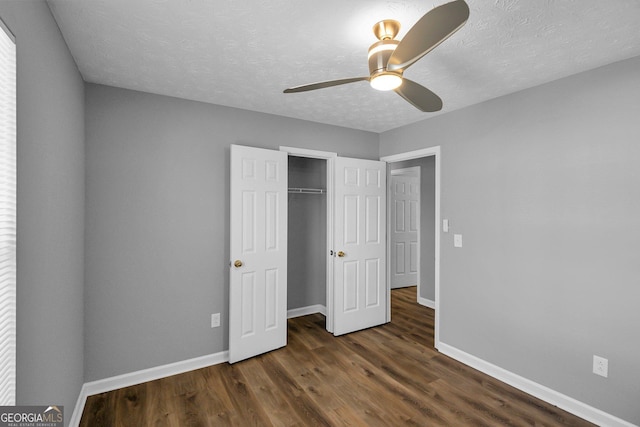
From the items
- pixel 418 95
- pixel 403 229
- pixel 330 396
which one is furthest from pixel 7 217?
pixel 403 229

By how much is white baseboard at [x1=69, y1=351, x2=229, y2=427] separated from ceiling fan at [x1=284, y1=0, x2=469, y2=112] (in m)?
2.56

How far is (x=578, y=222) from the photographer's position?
2244 mm

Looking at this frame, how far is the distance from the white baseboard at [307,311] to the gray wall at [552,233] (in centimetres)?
170

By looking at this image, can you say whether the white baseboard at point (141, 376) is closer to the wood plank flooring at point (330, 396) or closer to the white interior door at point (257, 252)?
the wood plank flooring at point (330, 396)

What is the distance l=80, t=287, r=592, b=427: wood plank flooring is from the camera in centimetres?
213

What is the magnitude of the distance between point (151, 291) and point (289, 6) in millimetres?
2433

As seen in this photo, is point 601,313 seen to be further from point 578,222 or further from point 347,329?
point 347,329

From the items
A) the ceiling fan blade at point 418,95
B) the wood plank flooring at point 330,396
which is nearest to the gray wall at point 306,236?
the wood plank flooring at point 330,396

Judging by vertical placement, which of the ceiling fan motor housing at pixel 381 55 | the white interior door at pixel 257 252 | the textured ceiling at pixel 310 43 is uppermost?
the textured ceiling at pixel 310 43

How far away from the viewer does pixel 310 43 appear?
6.09 ft

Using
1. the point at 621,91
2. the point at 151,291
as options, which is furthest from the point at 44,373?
the point at 621,91

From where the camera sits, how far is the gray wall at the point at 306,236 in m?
4.20

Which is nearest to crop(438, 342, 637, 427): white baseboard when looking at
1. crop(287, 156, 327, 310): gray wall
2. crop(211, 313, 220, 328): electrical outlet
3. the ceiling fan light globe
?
crop(287, 156, 327, 310): gray wall

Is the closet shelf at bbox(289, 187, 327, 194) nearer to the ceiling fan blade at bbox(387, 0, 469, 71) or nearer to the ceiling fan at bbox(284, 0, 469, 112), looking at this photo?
the ceiling fan at bbox(284, 0, 469, 112)
